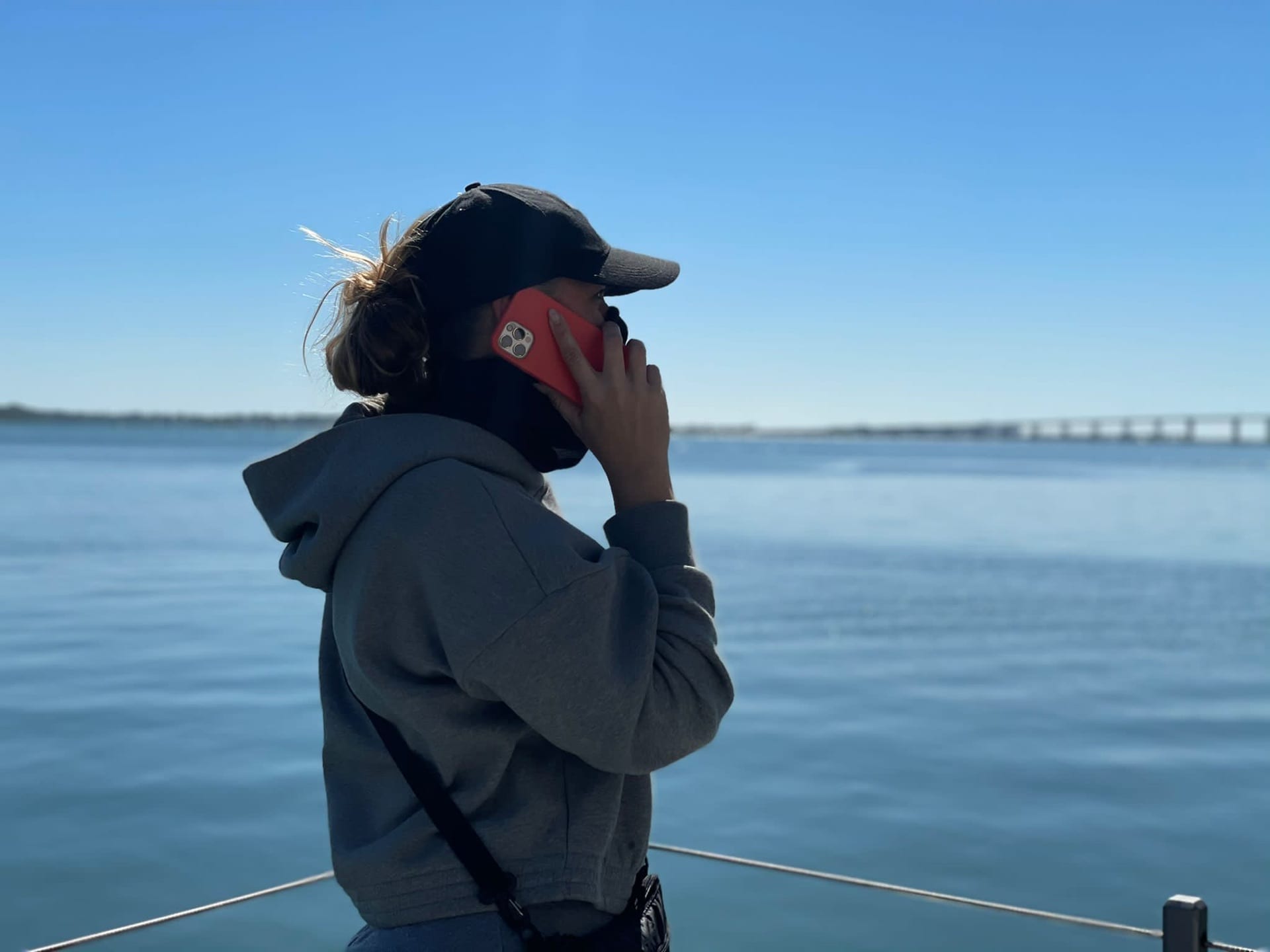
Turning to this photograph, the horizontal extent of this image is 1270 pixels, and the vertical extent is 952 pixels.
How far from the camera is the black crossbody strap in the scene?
4.70 feet

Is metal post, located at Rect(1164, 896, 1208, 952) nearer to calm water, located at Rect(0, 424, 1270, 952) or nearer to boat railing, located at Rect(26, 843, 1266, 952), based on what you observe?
boat railing, located at Rect(26, 843, 1266, 952)

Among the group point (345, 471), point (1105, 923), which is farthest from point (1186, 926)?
point (345, 471)

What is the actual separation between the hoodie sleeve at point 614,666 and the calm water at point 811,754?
4114 millimetres

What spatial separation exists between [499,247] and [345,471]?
0.35 metres

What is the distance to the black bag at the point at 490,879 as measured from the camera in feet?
4.71

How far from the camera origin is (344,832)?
5.16 ft

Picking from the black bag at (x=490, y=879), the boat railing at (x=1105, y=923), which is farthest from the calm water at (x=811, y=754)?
the black bag at (x=490, y=879)

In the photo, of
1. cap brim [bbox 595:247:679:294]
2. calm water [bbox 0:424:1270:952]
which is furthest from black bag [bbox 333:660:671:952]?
calm water [bbox 0:424:1270:952]

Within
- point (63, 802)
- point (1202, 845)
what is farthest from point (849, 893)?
point (63, 802)

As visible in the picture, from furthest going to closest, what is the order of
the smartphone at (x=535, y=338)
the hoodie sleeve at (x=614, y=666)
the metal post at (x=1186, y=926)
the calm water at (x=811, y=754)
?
the calm water at (x=811, y=754), the metal post at (x=1186, y=926), the smartphone at (x=535, y=338), the hoodie sleeve at (x=614, y=666)

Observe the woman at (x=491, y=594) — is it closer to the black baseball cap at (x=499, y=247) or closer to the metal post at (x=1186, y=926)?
the black baseball cap at (x=499, y=247)

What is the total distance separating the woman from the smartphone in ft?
0.06

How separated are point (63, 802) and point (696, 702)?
662 centimetres

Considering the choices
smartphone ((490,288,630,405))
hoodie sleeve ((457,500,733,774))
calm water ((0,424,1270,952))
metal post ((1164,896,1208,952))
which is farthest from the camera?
calm water ((0,424,1270,952))
